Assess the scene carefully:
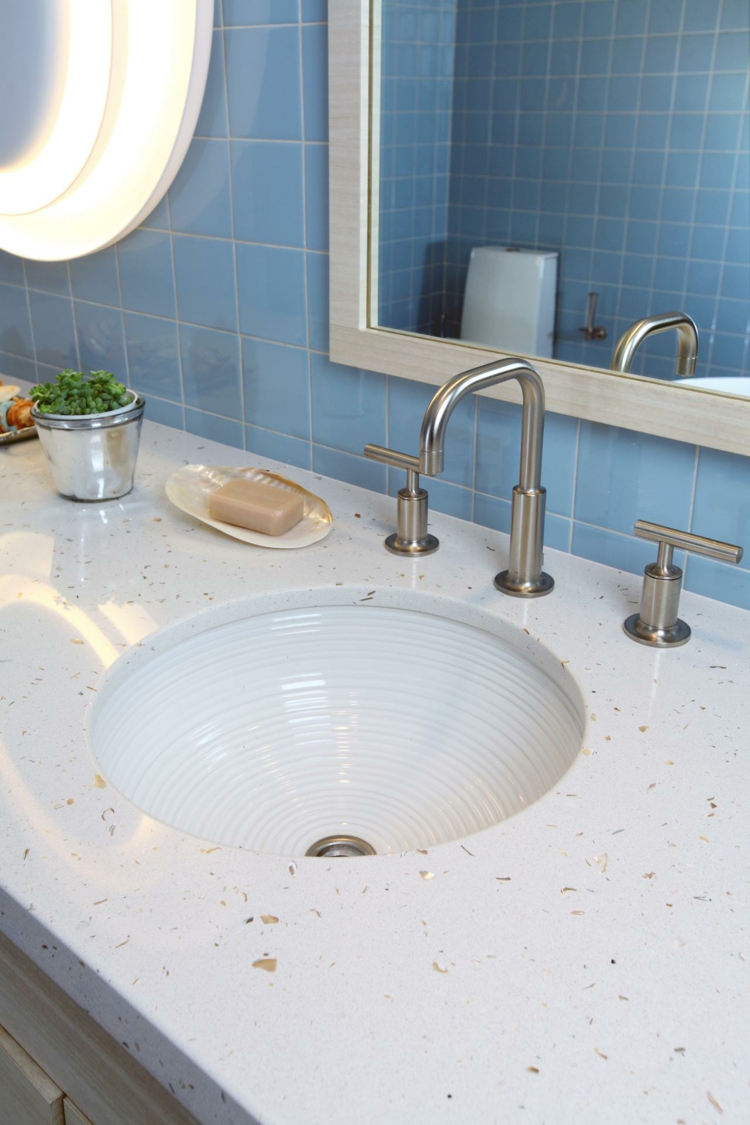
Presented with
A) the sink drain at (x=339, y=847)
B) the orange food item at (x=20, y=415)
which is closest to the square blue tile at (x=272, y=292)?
the orange food item at (x=20, y=415)

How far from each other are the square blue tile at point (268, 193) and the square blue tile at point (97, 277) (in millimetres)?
313

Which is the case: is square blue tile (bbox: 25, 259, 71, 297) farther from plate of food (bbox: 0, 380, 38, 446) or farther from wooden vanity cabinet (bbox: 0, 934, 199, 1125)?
wooden vanity cabinet (bbox: 0, 934, 199, 1125)

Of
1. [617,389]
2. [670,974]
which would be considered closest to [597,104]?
[617,389]

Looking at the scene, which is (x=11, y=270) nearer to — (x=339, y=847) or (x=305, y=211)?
(x=305, y=211)

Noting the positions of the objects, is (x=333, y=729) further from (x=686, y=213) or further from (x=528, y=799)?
(x=686, y=213)

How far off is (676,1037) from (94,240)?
1350 millimetres

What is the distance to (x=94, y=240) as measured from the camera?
4.97 feet

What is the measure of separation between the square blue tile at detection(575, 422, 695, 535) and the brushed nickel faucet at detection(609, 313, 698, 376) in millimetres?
86

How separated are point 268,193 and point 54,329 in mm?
605

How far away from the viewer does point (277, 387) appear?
4.65 feet

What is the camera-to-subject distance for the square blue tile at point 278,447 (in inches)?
56.1

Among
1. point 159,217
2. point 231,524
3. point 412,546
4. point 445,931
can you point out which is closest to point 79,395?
point 231,524

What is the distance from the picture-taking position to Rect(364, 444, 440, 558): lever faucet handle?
116 centimetres

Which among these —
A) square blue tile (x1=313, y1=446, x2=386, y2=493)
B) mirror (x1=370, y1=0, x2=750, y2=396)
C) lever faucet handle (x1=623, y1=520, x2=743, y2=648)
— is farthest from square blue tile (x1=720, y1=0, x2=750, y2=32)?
square blue tile (x1=313, y1=446, x2=386, y2=493)
